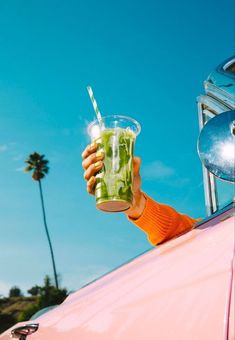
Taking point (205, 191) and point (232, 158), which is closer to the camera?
point (232, 158)

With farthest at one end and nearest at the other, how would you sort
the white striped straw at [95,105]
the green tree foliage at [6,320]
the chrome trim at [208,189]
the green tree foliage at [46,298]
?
the green tree foliage at [6,320], the green tree foliage at [46,298], the white striped straw at [95,105], the chrome trim at [208,189]

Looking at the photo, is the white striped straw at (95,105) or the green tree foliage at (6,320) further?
the green tree foliage at (6,320)

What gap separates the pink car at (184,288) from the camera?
0.99 m

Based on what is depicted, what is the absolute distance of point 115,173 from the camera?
1783 mm

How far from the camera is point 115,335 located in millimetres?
1248

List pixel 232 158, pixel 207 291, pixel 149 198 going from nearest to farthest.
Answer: pixel 232 158, pixel 207 291, pixel 149 198

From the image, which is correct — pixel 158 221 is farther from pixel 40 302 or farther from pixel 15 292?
pixel 15 292

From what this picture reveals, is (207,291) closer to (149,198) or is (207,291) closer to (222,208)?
(222,208)

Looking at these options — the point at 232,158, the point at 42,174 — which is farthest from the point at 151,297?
the point at 42,174

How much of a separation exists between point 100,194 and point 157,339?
75 centimetres

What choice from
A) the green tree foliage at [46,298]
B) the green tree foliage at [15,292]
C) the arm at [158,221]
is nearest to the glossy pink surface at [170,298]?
the arm at [158,221]

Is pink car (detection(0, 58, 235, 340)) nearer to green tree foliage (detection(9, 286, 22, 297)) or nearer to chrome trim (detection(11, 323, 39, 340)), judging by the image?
chrome trim (detection(11, 323, 39, 340))

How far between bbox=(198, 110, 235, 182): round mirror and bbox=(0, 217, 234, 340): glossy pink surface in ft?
0.75

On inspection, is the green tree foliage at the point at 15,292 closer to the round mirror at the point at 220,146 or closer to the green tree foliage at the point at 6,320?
the green tree foliage at the point at 6,320
